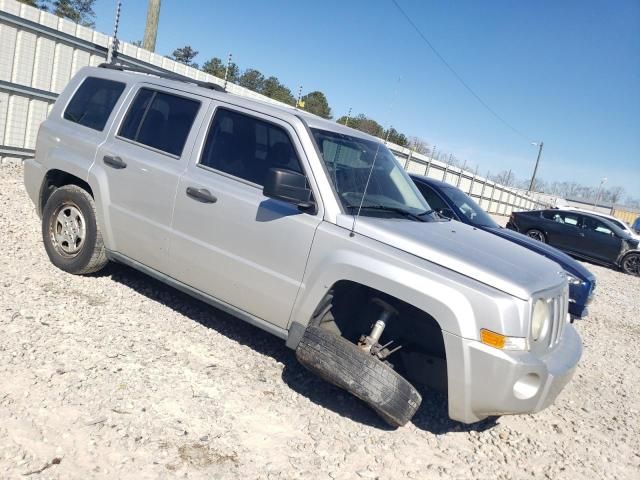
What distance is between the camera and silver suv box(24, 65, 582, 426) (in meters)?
3.21

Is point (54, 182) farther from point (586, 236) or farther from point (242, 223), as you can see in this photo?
point (586, 236)

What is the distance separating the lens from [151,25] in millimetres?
12461

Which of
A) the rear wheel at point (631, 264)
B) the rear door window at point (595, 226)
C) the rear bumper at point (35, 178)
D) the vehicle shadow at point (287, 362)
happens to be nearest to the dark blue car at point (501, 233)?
the vehicle shadow at point (287, 362)

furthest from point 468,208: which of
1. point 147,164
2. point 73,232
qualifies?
point 73,232

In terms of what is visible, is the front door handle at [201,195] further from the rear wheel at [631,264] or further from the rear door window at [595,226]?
the rear wheel at [631,264]

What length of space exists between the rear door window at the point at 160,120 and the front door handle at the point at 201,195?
0.40m

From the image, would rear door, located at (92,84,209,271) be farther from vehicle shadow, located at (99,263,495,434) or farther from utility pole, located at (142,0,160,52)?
utility pole, located at (142,0,160,52)

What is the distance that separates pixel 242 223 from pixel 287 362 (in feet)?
4.13

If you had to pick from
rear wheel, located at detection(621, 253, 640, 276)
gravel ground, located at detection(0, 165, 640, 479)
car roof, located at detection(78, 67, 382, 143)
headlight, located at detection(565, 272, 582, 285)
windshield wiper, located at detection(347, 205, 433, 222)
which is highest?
car roof, located at detection(78, 67, 382, 143)

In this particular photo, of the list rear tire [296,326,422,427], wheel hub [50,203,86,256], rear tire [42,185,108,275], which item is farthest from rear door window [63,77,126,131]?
rear tire [296,326,422,427]

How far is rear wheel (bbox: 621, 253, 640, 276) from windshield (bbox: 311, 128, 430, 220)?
14479 millimetres

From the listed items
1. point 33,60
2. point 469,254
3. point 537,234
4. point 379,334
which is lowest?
point 537,234

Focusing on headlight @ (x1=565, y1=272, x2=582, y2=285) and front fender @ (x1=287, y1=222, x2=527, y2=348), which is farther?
headlight @ (x1=565, y1=272, x2=582, y2=285)

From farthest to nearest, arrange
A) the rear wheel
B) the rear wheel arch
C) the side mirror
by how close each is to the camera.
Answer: the rear wheel, the rear wheel arch, the side mirror
